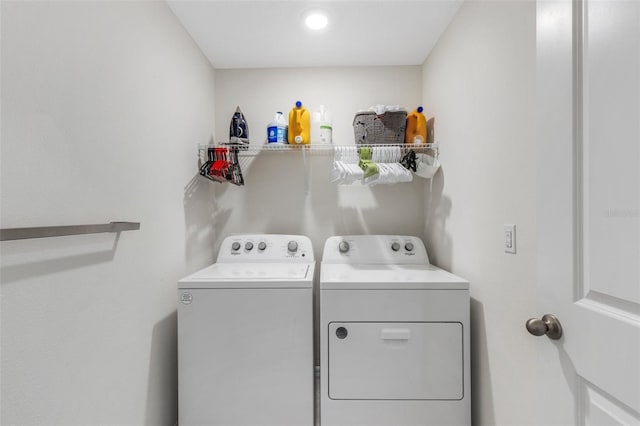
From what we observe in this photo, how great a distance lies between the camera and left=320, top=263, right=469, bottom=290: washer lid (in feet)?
4.53

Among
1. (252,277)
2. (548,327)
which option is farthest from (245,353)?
(548,327)

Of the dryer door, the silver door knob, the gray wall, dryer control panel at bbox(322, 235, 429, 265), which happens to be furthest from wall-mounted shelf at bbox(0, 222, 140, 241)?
the gray wall

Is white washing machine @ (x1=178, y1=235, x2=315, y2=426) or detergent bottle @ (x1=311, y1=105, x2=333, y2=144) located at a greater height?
detergent bottle @ (x1=311, y1=105, x2=333, y2=144)

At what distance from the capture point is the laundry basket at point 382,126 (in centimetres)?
182

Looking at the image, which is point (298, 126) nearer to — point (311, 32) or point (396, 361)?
point (311, 32)

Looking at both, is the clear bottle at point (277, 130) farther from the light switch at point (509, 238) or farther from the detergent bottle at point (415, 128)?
the light switch at point (509, 238)

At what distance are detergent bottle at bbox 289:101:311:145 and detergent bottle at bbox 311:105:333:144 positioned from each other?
0.21 ft

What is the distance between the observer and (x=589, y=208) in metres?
0.66

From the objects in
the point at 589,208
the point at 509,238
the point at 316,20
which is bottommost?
the point at 509,238

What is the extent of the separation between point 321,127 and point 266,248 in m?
0.89

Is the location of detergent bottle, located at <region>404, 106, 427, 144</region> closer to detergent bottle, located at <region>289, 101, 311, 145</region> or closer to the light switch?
detergent bottle, located at <region>289, 101, 311, 145</region>

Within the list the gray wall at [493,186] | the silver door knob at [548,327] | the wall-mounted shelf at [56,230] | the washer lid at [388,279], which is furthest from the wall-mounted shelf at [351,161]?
the silver door knob at [548,327]

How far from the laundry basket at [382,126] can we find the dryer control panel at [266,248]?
2.65 ft

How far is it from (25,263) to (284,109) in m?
1.72
